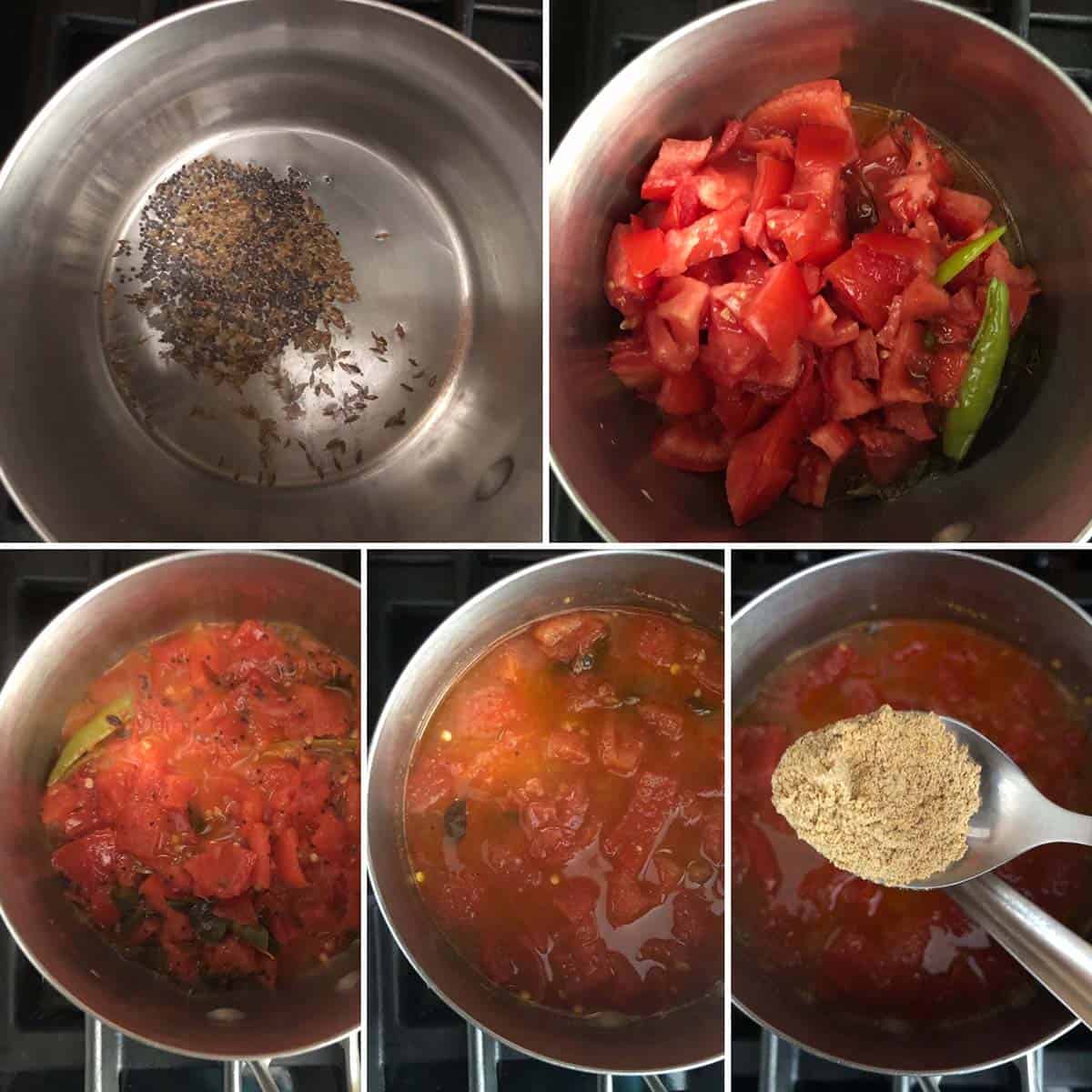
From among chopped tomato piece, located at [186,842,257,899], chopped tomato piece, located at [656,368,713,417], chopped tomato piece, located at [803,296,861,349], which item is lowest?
chopped tomato piece, located at [186,842,257,899]

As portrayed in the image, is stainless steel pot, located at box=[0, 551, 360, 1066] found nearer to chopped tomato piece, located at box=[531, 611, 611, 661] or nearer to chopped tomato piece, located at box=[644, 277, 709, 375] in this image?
chopped tomato piece, located at box=[531, 611, 611, 661]

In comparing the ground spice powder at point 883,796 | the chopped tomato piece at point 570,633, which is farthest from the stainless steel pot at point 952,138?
the ground spice powder at point 883,796

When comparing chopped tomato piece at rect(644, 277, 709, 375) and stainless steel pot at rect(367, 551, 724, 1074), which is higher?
chopped tomato piece at rect(644, 277, 709, 375)

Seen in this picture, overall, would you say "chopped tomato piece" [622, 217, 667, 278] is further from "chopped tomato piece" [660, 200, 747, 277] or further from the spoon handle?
the spoon handle

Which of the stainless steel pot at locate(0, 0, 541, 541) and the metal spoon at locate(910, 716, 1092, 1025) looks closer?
the metal spoon at locate(910, 716, 1092, 1025)

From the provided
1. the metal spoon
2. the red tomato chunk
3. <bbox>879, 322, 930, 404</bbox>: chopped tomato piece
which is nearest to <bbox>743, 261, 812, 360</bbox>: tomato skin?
the red tomato chunk

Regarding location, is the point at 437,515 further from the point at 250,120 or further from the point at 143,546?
the point at 250,120

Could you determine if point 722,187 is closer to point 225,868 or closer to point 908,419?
point 908,419
